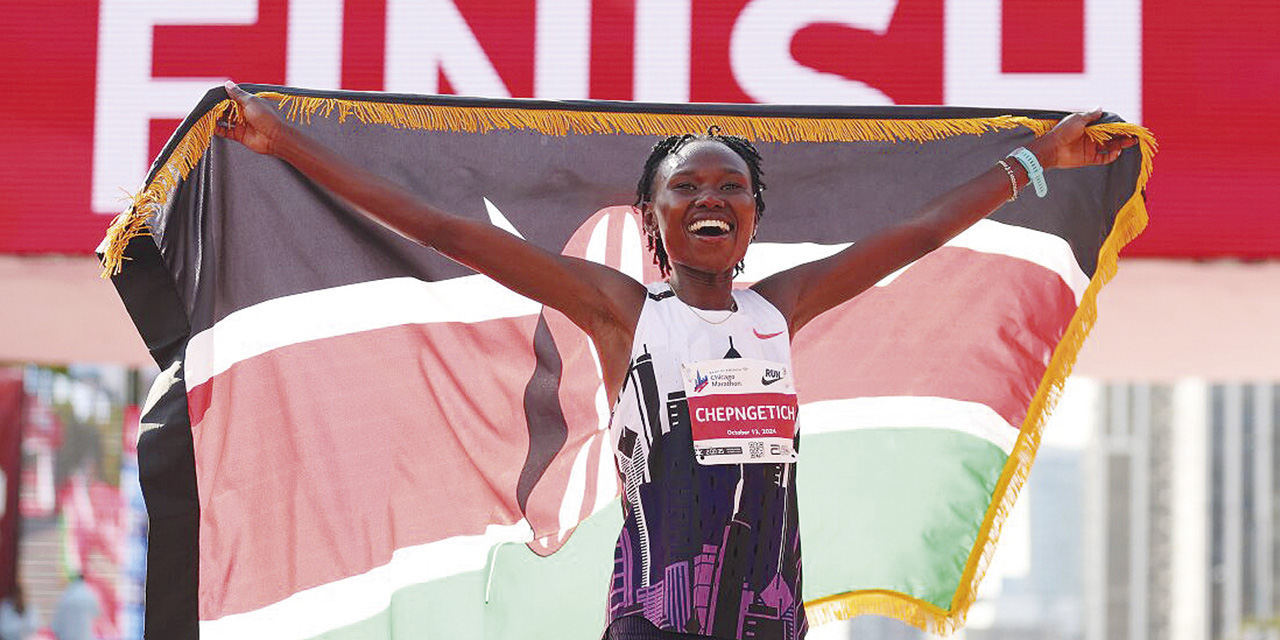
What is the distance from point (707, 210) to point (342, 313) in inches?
50.3

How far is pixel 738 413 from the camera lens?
3191 millimetres

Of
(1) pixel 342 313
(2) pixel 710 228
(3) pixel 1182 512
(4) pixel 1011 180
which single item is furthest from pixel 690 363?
(3) pixel 1182 512

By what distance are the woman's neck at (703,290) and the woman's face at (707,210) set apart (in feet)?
0.06

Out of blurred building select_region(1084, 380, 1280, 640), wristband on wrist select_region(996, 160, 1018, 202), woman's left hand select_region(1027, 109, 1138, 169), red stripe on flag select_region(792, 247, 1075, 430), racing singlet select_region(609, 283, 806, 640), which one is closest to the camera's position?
racing singlet select_region(609, 283, 806, 640)

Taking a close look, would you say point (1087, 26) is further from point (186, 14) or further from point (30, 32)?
point (30, 32)

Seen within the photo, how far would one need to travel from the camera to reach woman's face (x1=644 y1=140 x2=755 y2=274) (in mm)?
3307

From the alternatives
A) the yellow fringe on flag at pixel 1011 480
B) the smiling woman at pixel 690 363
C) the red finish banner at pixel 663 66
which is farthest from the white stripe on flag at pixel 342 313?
the yellow fringe on flag at pixel 1011 480

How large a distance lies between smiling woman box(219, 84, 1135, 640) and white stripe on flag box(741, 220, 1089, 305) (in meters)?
0.83

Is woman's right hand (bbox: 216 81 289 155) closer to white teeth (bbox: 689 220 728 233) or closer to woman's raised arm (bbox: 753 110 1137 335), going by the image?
white teeth (bbox: 689 220 728 233)

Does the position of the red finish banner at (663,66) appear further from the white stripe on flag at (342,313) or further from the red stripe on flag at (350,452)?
the red stripe on flag at (350,452)

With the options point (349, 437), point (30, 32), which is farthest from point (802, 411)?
point (30, 32)

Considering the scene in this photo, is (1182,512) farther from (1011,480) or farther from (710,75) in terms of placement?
(1011,480)

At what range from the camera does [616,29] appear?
5.06 metres

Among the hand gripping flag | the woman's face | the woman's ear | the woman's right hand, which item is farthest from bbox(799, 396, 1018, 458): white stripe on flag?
the woman's right hand
